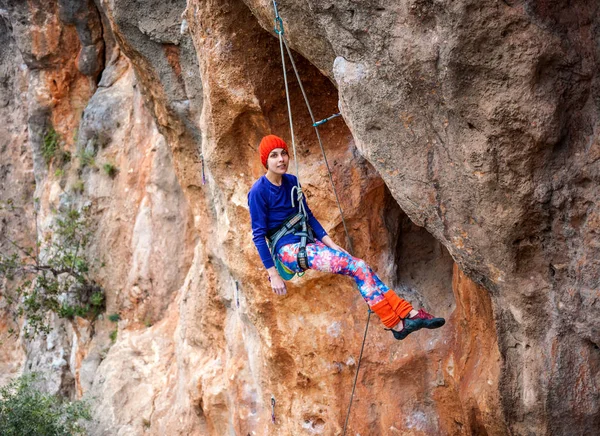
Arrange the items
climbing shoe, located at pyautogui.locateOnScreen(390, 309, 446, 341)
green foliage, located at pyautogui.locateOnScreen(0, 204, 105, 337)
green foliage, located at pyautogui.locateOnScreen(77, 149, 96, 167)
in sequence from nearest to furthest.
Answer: climbing shoe, located at pyautogui.locateOnScreen(390, 309, 446, 341), green foliage, located at pyautogui.locateOnScreen(0, 204, 105, 337), green foliage, located at pyautogui.locateOnScreen(77, 149, 96, 167)

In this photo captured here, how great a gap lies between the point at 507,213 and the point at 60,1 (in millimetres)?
10040

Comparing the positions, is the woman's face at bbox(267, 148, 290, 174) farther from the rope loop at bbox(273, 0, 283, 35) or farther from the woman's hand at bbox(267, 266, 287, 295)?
the rope loop at bbox(273, 0, 283, 35)

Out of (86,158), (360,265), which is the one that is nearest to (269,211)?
(360,265)

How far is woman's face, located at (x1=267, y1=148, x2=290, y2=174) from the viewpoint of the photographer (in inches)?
194

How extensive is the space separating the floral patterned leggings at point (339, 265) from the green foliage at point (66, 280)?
23.8 ft

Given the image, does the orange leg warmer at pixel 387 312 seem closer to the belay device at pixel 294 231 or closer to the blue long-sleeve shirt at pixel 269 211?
the belay device at pixel 294 231

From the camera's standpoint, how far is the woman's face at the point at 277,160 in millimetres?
4926

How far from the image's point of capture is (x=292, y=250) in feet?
16.3

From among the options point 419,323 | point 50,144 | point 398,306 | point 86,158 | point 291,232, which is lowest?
point 419,323

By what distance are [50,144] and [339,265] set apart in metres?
9.71

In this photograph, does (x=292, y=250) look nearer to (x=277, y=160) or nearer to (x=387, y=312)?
(x=277, y=160)

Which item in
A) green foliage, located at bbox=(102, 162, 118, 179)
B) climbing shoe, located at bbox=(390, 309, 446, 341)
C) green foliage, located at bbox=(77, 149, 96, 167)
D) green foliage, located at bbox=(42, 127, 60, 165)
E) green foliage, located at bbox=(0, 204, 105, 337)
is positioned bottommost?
climbing shoe, located at bbox=(390, 309, 446, 341)

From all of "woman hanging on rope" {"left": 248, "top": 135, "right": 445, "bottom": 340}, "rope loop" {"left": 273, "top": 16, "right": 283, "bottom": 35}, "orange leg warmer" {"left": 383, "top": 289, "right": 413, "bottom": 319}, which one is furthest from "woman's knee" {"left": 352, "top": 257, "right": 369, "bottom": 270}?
"rope loop" {"left": 273, "top": 16, "right": 283, "bottom": 35}

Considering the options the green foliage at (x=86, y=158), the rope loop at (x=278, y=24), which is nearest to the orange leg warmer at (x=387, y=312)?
the rope loop at (x=278, y=24)
